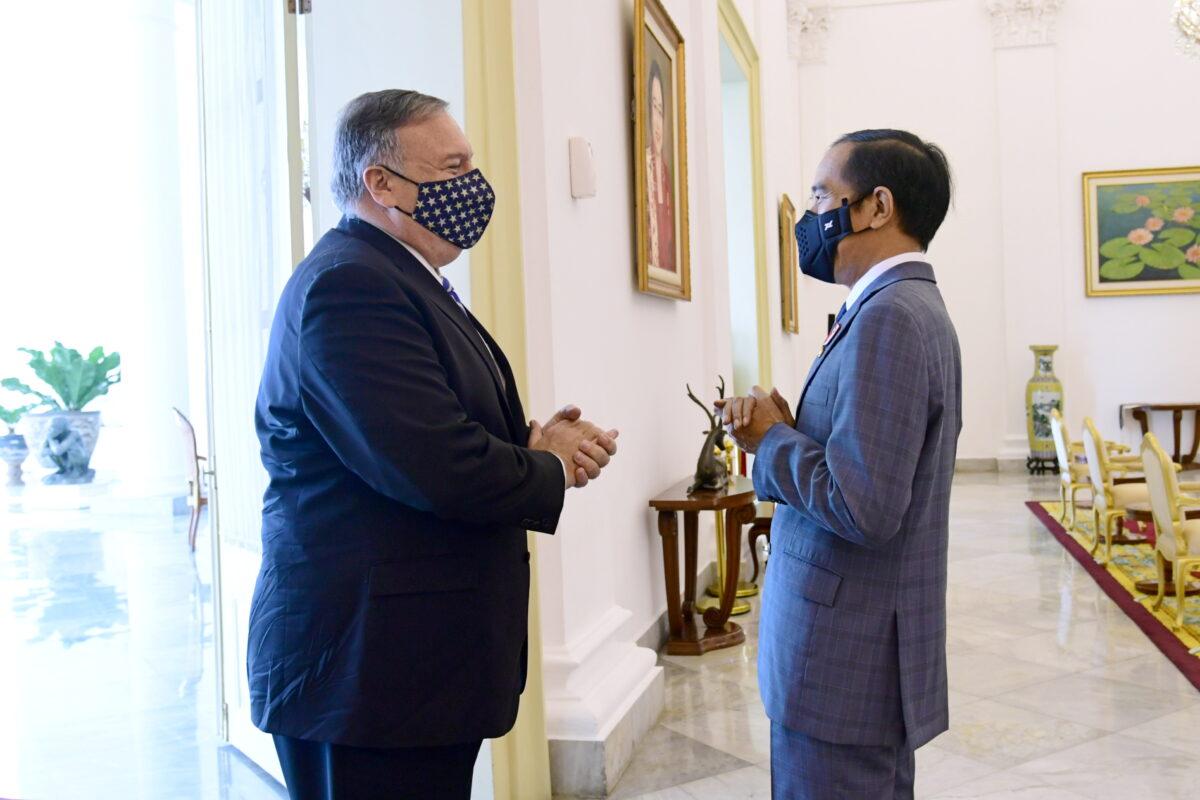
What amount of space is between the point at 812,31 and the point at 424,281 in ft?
45.1

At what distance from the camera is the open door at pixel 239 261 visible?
3.74 meters

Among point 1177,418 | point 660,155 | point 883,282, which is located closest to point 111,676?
point 660,155

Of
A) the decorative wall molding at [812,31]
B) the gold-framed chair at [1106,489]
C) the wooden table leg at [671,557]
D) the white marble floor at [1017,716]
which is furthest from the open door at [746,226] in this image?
the wooden table leg at [671,557]

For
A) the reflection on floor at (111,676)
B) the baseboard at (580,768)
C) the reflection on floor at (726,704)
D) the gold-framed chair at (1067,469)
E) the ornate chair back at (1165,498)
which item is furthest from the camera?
the gold-framed chair at (1067,469)

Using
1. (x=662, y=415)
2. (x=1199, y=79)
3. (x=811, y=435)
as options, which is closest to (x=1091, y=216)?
(x=1199, y=79)

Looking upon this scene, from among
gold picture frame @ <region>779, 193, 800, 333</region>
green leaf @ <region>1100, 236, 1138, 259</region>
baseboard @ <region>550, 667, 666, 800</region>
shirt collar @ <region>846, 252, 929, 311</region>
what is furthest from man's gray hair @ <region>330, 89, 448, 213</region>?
green leaf @ <region>1100, 236, 1138, 259</region>

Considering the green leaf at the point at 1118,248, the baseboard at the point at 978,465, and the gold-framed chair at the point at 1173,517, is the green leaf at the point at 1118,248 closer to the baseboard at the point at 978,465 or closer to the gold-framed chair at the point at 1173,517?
the baseboard at the point at 978,465

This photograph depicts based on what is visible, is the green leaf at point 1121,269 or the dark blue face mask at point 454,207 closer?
the dark blue face mask at point 454,207

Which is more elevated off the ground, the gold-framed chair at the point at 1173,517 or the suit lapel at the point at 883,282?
the suit lapel at the point at 883,282

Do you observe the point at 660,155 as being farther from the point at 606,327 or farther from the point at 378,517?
the point at 378,517

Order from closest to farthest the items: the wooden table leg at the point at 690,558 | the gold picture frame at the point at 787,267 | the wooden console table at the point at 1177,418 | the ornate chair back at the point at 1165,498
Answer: the ornate chair back at the point at 1165,498, the wooden table leg at the point at 690,558, the gold picture frame at the point at 787,267, the wooden console table at the point at 1177,418

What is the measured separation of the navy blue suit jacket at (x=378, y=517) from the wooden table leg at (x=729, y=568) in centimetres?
389

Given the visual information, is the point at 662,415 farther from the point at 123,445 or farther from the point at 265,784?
the point at 123,445

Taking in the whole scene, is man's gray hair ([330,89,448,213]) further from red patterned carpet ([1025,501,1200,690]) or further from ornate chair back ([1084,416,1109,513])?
ornate chair back ([1084,416,1109,513])
